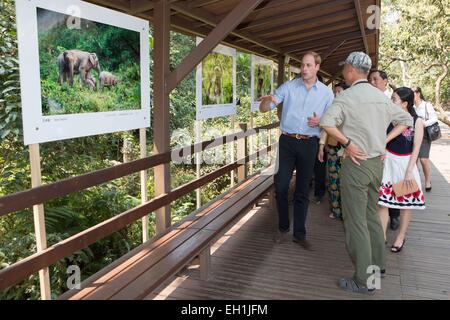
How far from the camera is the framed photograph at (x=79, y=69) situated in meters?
2.16

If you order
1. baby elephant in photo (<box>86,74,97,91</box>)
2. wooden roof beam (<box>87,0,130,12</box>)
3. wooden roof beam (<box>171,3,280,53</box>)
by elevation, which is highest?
wooden roof beam (<box>171,3,280,53</box>)

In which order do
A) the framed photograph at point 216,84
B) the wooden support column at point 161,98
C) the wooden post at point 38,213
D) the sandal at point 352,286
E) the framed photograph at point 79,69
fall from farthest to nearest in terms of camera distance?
the framed photograph at point 216,84 < the wooden support column at point 161,98 < the sandal at point 352,286 < the wooden post at point 38,213 < the framed photograph at point 79,69

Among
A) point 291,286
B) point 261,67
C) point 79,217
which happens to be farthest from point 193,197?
point 291,286

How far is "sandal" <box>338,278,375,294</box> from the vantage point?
3027 millimetres

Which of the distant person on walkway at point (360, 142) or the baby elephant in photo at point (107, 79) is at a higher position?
the baby elephant in photo at point (107, 79)

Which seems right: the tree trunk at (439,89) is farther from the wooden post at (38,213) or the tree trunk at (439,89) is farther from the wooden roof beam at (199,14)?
the wooden post at (38,213)

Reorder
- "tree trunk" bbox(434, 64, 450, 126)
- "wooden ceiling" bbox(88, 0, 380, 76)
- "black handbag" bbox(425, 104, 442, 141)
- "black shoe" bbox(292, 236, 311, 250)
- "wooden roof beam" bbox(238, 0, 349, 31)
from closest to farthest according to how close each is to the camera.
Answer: "wooden ceiling" bbox(88, 0, 380, 76) < "black shoe" bbox(292, 236, 311, 250) < "wooden roof beam" bbox(238, 0, 349, 31) < "black handbag" bbox(425, 104, 442, 141) < "tree trunk" bbox(434, 64, 450, 126)

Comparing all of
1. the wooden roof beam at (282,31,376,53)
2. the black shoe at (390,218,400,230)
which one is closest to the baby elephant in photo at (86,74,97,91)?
the black shoe at (390,218,400,230)

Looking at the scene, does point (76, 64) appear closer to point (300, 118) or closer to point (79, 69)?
point (79, 69)

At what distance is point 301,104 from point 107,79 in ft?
5.29

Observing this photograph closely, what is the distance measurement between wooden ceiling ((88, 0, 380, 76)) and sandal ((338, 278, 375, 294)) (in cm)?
242

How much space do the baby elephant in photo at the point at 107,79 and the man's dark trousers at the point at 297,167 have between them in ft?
5.02

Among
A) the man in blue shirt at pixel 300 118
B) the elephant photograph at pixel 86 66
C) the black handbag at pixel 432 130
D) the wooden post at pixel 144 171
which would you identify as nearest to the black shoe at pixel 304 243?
the man in blue shirt at pixel 300 118

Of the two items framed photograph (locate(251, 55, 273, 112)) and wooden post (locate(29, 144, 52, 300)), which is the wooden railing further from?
framed photograph (locate(251, 55, 273, 112))
